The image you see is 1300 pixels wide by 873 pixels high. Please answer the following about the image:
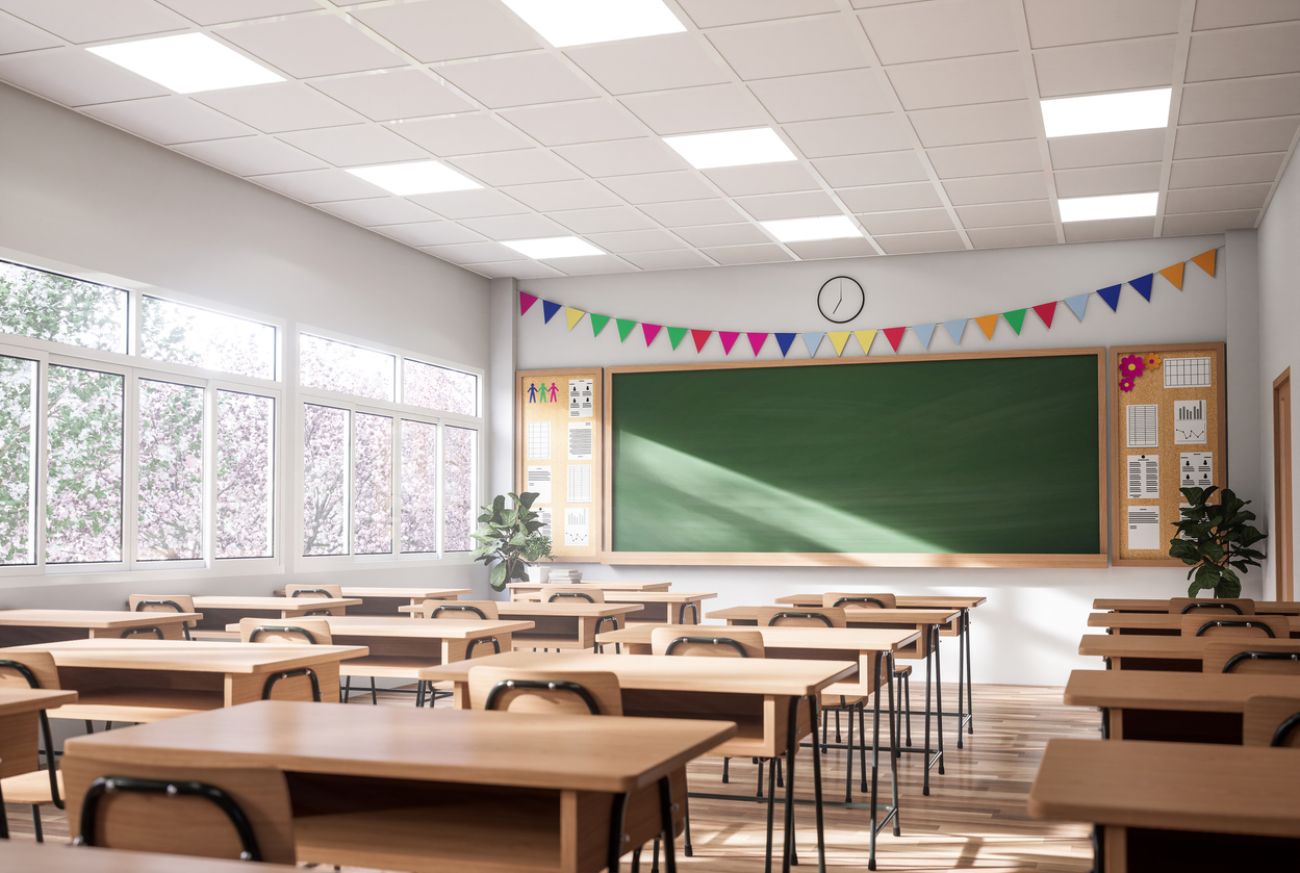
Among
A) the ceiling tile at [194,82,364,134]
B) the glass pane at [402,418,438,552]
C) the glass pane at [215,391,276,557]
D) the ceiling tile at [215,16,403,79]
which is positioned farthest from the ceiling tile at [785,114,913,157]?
the glass pane at [402,418,438,552]

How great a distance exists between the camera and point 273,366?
751 cm

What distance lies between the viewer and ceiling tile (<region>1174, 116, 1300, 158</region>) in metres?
6.14

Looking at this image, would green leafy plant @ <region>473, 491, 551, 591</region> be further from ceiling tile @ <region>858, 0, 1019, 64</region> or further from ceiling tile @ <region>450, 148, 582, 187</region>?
ceiling tile @ <region>858, 0, 1019, 64</region>

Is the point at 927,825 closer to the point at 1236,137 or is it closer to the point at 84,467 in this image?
the point at 1236,137

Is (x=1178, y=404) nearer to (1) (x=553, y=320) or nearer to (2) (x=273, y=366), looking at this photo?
(1) (x=553, y=320)

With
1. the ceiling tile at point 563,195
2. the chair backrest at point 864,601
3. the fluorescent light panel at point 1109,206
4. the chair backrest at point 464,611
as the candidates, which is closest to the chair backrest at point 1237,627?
the chair backrest at point 864,601

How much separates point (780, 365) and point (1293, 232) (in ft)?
12.4

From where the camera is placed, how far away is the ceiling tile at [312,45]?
195 inches

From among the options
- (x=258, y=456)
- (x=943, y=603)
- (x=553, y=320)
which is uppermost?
(x=553, y=320)

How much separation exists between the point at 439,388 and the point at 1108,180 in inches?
196

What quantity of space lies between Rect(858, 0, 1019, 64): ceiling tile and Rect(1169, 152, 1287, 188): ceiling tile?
2.25m

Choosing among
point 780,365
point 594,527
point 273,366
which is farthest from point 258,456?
point 780,365

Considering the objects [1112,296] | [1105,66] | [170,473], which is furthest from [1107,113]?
[170,473]

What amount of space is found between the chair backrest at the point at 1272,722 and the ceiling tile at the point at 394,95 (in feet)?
14.4
